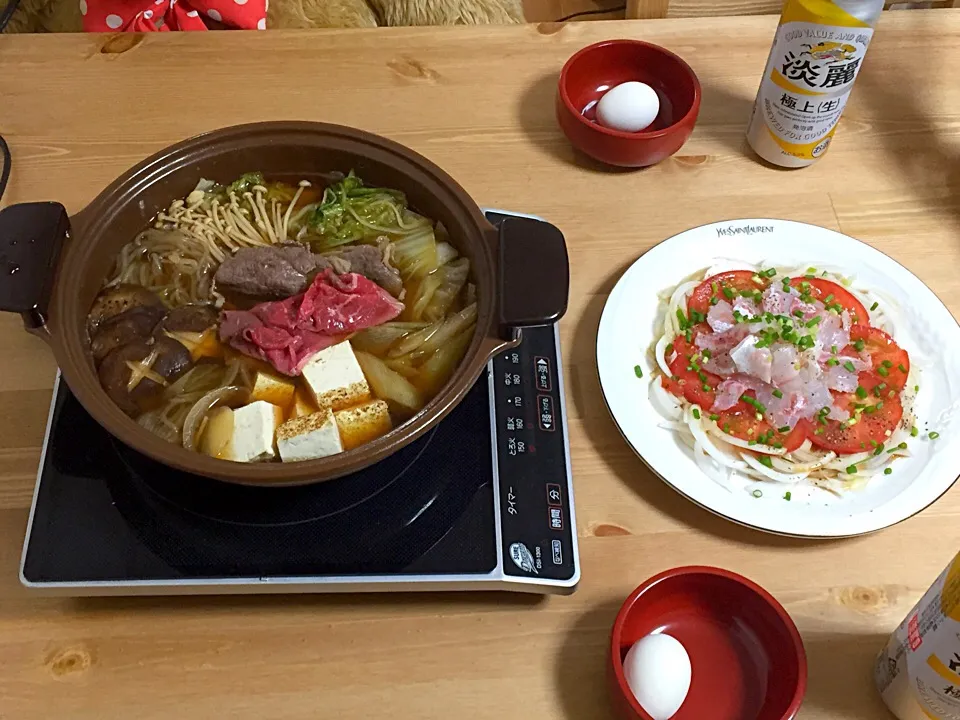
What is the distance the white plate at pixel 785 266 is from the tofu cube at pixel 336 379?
0.30 metres

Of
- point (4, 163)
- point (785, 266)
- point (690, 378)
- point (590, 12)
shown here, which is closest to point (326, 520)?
point (690, 378)

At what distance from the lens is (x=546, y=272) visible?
0.83 m

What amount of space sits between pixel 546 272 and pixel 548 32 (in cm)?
77

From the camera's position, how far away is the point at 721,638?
0.85 metres

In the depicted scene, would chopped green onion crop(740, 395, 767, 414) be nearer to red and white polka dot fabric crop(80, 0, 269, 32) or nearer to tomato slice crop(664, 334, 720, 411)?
tomato slice crop(664, 334, 720, 411)

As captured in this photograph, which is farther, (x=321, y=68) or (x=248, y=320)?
(x=321, y=68)

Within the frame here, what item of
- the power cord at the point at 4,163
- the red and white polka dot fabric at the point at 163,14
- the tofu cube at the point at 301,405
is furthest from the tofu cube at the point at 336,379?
the red and white polka dot fabric at the point at 163,14

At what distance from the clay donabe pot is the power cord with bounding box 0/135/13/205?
1.24ft

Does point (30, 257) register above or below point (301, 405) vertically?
above

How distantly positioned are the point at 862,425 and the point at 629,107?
1.85 feet

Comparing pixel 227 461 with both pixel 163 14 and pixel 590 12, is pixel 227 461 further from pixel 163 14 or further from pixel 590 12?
pixel 590 12

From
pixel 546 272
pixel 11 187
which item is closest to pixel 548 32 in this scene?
pixel 546 272

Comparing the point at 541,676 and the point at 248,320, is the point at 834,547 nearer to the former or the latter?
the point at 541,676

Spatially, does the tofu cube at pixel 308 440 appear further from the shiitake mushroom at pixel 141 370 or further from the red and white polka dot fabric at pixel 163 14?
the red and white polka dot fabric at pixel 163 14
